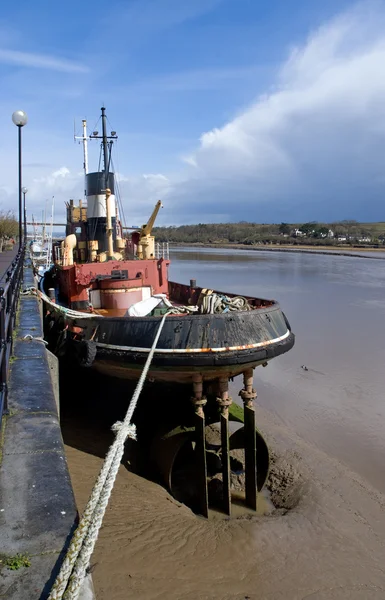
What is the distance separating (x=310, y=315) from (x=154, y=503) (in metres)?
16.2

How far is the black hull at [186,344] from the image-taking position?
6695 millimetres

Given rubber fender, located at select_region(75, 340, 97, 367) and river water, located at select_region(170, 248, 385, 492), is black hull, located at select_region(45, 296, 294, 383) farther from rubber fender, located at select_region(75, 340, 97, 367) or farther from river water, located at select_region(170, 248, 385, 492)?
river water, located at select_region(170, 248, 385, 492)

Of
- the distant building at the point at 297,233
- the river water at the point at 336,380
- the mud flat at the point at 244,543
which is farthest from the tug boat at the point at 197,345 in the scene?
the distant building at the point at 297,233

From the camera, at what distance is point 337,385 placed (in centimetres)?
1252

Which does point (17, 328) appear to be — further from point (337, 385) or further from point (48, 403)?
point (337, 385)

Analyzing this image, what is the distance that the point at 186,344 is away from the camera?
22.1 ft

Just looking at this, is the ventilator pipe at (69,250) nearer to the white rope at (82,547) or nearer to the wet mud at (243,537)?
the wet mud at (243,537)

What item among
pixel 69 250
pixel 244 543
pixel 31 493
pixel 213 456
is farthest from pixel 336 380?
pixel 31 493

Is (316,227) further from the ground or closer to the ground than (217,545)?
further from the ground

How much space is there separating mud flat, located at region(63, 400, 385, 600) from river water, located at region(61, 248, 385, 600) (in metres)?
0.02

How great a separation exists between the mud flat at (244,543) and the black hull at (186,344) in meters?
1.75

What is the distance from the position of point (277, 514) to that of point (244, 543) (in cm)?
113

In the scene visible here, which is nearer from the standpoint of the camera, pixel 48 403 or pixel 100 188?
pixel 48 403

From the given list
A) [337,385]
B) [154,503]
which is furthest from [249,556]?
[337,385]
